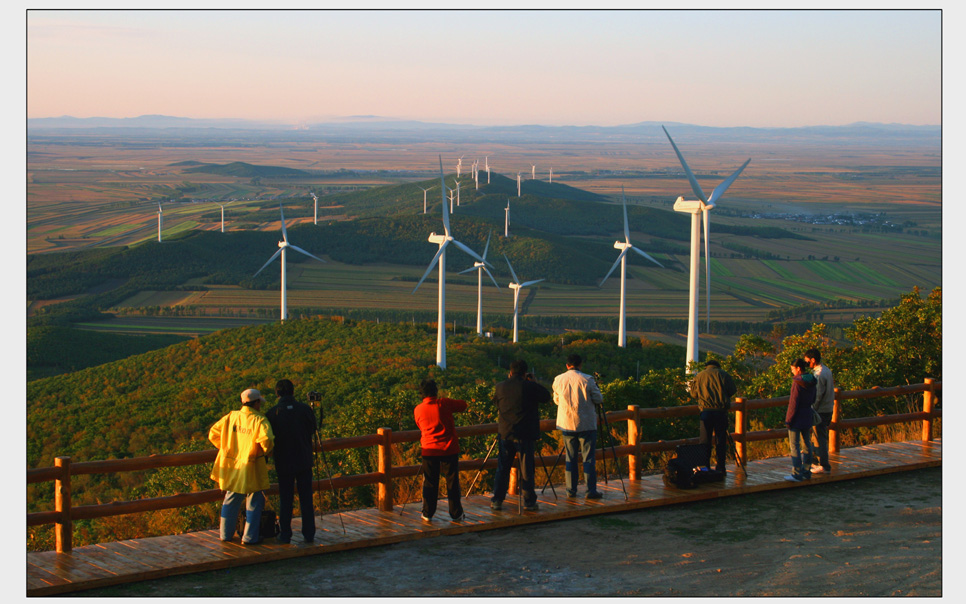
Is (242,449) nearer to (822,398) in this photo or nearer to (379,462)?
(379,462)

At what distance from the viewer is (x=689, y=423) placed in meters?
25.2

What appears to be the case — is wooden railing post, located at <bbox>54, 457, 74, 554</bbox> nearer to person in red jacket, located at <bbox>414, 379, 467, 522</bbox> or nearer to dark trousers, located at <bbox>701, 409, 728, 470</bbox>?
person in red jacket, located at <bbox>414, 379, 467, 522</bbox>

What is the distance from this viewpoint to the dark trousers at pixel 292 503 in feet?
38.6

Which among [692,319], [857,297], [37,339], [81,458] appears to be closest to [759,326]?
[857,297]

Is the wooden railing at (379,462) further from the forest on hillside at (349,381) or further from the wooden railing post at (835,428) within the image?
the forest on hillside at (349,381)

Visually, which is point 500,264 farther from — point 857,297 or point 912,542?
point 912,542

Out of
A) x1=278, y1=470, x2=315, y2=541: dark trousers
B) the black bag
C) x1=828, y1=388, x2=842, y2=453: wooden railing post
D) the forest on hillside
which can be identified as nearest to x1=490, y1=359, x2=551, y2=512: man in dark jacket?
the black bag

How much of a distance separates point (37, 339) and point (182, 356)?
76.8ft

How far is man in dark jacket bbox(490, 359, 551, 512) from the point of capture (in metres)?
12.8

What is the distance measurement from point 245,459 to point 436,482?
105 inches

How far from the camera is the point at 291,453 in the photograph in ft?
38.5

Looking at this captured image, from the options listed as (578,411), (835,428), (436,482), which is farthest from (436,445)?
(835,428)

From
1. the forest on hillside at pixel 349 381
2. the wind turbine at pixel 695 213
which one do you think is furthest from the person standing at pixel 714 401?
the wind turbine at pixel 695 213

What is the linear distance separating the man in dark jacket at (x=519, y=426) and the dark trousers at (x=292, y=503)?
2635mm
